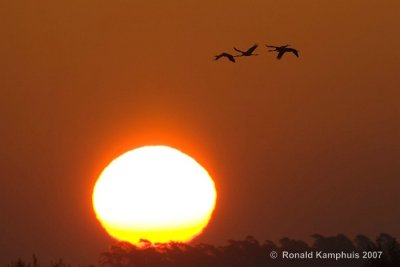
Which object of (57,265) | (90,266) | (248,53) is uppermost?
(90,266)

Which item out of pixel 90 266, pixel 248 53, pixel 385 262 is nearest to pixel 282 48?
pixel 248 53

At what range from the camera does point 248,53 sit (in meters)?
82.6

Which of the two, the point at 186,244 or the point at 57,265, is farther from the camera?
the point at 186,244

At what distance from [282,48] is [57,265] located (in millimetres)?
23262

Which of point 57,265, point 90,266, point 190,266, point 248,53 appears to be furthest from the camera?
point 190,266

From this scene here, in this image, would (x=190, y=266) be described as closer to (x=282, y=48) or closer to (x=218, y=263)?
(x=218, y=263)

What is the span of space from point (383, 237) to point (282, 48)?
117 metres

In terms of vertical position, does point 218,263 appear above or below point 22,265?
above

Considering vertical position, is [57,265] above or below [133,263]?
below

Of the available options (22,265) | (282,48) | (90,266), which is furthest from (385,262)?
(90,266)

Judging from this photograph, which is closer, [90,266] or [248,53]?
[248,53]

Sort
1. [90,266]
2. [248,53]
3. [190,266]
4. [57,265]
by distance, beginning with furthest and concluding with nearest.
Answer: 1. [190,266]
2. [90,266]
3. [57,265]
4. [248,53]

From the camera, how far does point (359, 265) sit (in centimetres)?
19850

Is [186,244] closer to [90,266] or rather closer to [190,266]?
[190,266]
